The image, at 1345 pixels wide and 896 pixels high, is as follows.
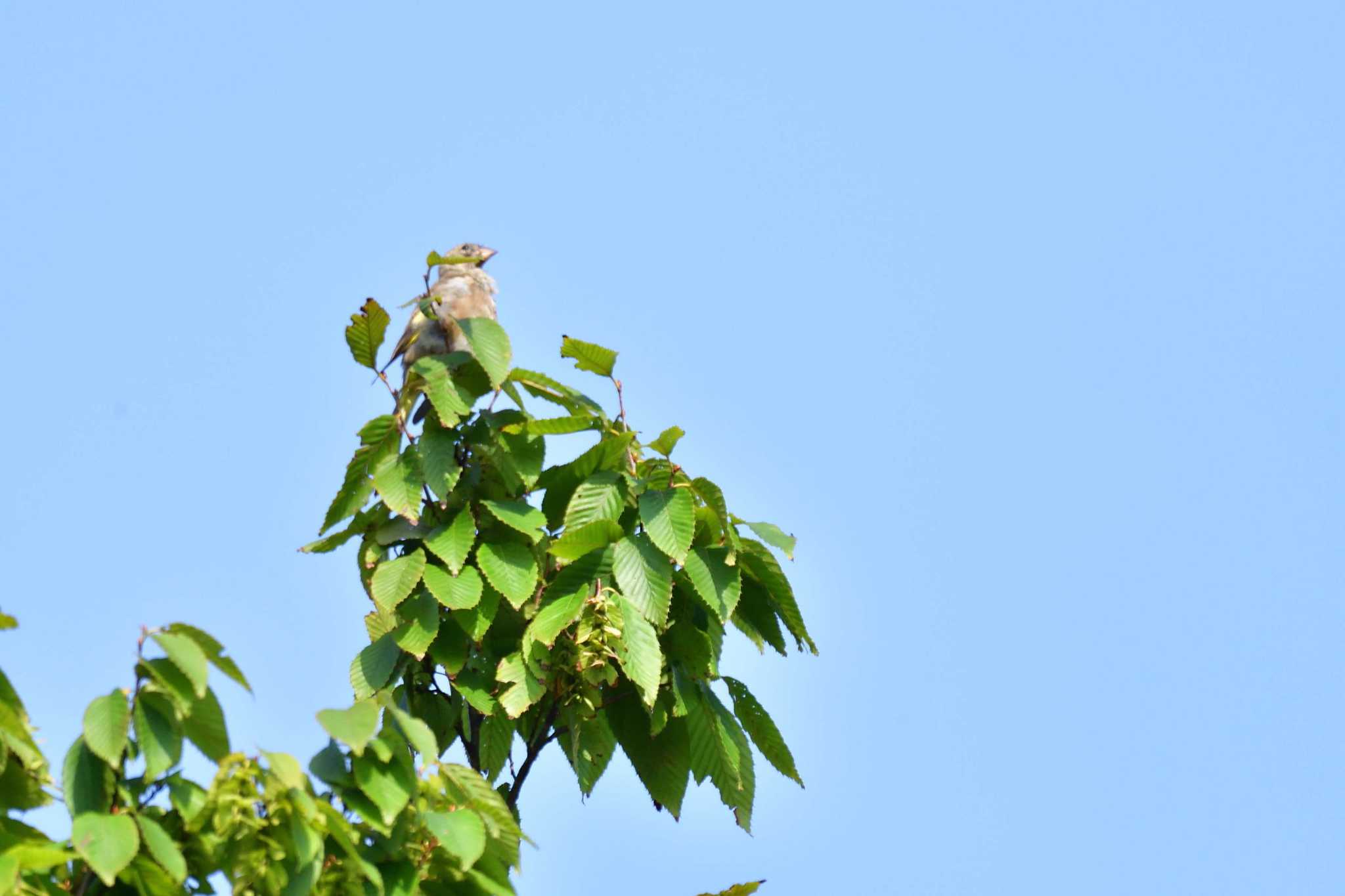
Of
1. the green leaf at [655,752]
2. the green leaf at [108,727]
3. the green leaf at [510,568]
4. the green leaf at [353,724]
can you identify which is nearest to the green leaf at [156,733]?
the green leaf at [108,727]

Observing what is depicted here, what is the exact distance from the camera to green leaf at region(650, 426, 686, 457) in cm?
471

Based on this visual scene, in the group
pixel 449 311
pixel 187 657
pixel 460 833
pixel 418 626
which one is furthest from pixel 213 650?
pixel 449 311

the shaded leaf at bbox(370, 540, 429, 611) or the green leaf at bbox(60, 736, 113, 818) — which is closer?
the green leaf at bbox(60, 736, 113, 818)

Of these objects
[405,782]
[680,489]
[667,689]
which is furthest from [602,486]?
[405,782]

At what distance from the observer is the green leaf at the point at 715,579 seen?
14.7 feet

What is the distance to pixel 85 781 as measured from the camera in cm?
318

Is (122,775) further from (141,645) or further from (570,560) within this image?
(570,560)

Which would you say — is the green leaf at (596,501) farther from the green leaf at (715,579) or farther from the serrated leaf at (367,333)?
the serrated leaf at (367,333)

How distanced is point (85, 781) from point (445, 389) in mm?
1826

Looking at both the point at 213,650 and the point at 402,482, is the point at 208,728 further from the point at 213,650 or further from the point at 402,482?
the point at 402,482

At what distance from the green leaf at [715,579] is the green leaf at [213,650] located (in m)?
1.49

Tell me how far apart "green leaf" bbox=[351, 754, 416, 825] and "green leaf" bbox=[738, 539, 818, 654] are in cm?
155

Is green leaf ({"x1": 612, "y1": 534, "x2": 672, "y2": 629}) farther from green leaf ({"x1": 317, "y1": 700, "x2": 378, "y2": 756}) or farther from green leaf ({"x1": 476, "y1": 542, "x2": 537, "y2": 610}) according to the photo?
green leaf ({"x1": 317, "y1": 700, "x2": 378, "y2": 756})

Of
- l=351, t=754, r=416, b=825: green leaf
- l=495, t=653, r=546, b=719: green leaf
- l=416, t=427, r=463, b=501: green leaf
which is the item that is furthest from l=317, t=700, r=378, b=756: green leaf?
l=416, t=427, r=463, b=501: green leaf
